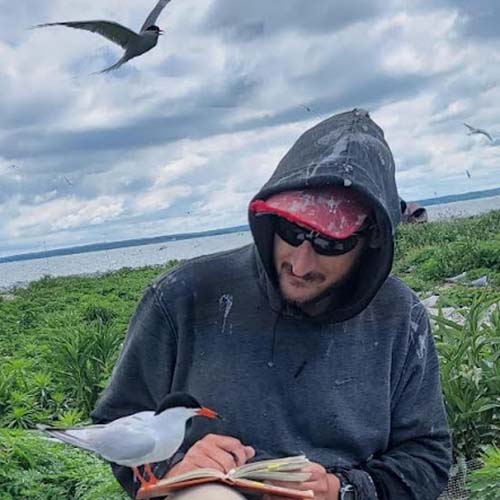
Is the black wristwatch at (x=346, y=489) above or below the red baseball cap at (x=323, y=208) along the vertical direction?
below

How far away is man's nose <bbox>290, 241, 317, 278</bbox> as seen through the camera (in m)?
2.29

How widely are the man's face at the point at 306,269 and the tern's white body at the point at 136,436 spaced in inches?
19.9

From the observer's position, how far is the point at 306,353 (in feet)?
8.05

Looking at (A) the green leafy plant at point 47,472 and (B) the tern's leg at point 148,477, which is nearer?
(B) the tern's leg at point 148,477

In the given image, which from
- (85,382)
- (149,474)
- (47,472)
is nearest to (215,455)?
(149,474)

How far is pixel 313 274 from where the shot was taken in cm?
235

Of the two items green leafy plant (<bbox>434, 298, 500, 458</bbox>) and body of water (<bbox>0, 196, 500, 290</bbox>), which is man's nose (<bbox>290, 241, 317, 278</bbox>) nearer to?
green leafy plant (<bbox>434, 298, 500, 458</bbox>)

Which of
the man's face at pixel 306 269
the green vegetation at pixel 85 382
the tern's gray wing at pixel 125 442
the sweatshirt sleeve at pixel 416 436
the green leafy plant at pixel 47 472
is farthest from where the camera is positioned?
the green vegetation at pixel 85 382

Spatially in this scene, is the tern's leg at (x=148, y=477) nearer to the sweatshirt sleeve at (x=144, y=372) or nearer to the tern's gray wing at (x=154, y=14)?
the sweatshirt sleeve at (x=144, y=372)

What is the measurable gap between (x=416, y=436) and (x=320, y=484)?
0.42 m

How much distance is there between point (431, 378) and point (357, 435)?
306 mm

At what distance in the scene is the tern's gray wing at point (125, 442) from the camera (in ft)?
6.49

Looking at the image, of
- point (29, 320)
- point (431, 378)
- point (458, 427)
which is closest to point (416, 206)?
point (29, 320)

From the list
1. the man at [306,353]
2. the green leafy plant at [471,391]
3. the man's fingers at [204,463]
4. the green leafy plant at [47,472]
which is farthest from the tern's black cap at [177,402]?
the green leafy plant at [471,391]
